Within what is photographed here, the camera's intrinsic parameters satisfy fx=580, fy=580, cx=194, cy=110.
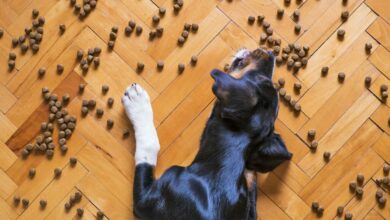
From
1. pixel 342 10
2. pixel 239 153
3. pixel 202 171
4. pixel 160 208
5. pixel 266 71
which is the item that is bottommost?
pixel 160 208

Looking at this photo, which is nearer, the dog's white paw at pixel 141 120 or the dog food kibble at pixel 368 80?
the dog's white paw at pixel 141 120

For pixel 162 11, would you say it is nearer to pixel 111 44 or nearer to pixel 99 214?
pixel 111 44

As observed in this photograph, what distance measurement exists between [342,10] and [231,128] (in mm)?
1262

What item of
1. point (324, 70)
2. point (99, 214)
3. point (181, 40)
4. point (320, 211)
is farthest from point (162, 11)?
point (320, 211)

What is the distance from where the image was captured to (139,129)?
3424 millimetres

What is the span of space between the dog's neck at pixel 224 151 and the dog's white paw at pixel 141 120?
0.46 meters

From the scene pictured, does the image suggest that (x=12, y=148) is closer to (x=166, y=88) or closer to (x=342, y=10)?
(x=166, y=88)

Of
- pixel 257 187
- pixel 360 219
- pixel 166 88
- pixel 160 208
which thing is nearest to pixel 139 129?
pixel 166 88

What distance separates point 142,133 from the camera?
134 inches

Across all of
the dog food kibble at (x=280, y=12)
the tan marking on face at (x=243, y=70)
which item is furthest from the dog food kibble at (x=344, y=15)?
the tan marking on face at (x=243, y=70)

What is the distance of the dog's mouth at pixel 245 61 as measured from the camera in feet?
10.3

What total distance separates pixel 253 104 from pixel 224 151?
0.31 metres

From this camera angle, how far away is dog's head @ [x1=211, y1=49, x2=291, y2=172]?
9.18 feet

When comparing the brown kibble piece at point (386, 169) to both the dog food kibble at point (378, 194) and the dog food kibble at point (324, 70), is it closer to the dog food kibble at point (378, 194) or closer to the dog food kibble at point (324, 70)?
the dog food kibble at point (378, 194)
